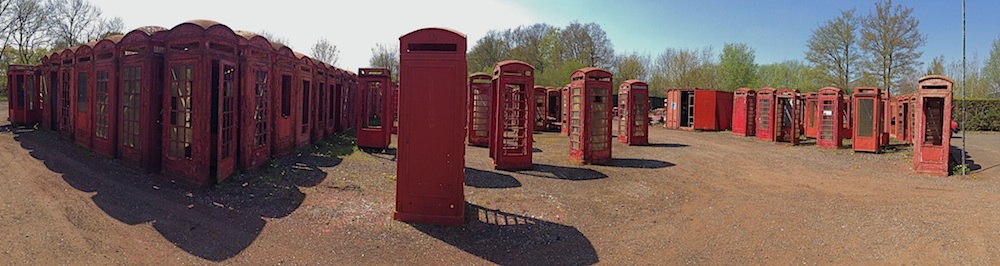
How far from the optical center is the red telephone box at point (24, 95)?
1503 cm

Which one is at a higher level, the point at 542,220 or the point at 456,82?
the point at 456,82

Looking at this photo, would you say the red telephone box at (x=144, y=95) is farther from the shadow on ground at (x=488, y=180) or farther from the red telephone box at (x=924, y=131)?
the red telephone box at (x=924, y=131)

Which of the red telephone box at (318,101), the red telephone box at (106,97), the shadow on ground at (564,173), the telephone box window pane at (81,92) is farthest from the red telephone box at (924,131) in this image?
the telephone box window pane at (81,92)

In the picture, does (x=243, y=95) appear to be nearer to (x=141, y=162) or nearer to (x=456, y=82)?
(x=141, y=162)

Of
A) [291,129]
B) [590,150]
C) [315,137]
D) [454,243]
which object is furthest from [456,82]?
[315,137]

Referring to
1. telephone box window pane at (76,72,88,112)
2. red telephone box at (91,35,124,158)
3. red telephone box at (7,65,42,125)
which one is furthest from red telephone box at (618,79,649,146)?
red telephone box at (7,65,42,125)

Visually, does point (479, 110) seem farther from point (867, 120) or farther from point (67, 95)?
point (867, 120)

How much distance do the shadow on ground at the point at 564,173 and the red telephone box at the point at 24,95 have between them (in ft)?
49.7

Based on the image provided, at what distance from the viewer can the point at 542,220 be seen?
21.9ft

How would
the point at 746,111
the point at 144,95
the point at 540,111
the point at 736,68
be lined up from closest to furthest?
the point at 144,95
the point at 746,111
the point at 540,111
the point at 736,68

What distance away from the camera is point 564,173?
10.5 m

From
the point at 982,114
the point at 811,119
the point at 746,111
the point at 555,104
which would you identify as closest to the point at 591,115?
the point at 746,111

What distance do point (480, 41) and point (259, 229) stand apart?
41.4 metres

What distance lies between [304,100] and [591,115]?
7.55 metres
